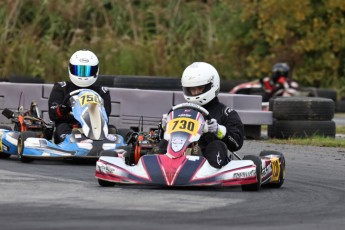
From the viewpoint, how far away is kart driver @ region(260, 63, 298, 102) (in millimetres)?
24269

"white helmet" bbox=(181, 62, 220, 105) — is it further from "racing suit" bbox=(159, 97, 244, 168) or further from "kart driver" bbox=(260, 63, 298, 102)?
"kart driver" bbox=(260, 63, 298, 102)

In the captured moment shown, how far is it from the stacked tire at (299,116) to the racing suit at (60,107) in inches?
157

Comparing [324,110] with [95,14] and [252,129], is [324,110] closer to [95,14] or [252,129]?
[252,129]

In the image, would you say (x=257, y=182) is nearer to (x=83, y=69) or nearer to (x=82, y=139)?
(x=82, y=139)

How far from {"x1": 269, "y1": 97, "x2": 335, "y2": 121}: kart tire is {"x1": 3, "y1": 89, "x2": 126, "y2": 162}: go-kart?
4.34 m

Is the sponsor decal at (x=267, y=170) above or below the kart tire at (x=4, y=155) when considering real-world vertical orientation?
above

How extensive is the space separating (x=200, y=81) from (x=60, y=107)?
112 inches

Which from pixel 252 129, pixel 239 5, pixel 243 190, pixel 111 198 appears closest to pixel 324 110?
pixel 252 129

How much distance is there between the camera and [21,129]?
44.3 ft

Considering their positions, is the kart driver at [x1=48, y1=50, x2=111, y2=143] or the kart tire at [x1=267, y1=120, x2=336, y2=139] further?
the kart tire at [x1=267, y1=120, x2=336, y2=139]

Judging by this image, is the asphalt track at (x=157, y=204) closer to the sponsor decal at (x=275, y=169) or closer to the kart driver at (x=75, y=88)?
the sponsor decal at (x=275, y=169)

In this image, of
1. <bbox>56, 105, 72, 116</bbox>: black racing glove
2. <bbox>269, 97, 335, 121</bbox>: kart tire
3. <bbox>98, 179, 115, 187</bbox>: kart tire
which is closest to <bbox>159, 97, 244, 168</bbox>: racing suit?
<bbox>98, 179, 115, 187</bbox>: kart tire

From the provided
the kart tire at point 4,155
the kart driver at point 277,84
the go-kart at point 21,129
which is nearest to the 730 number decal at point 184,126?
the go-kart at point 21,129

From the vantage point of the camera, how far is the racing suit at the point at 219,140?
986 centimetres
